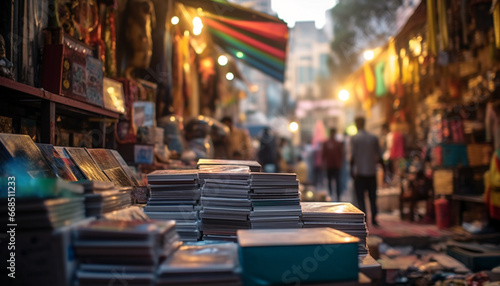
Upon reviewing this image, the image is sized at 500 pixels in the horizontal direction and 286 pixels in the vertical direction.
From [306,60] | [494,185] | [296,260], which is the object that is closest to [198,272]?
[296,260]

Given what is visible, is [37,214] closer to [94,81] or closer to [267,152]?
[94,81]

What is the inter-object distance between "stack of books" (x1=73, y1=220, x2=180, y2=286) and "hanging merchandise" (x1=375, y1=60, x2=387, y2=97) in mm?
11575

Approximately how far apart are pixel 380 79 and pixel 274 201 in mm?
10902

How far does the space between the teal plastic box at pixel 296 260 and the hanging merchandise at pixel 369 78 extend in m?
12.2

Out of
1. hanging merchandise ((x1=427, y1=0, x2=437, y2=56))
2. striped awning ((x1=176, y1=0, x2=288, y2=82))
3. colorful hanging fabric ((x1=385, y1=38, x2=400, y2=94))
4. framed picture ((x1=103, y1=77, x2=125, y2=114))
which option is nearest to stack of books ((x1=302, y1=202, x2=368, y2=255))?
framed picture ((x1=103, y1=77, x2=125, y2=114))

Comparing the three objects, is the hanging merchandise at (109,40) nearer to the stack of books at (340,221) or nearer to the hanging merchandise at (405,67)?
the stack of books at (340,221)

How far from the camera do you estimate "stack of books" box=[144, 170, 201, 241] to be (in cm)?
254

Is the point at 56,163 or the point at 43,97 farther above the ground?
the point at 43,97

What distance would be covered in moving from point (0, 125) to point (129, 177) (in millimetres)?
1007

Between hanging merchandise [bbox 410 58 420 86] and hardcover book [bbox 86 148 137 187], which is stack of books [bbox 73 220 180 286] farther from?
hanging merchandise [bbox 410 58 420 86]

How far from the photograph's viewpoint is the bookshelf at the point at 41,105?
270cm

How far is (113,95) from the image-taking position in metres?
4.30

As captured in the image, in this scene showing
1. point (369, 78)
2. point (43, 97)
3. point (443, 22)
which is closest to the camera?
point (43, 97)

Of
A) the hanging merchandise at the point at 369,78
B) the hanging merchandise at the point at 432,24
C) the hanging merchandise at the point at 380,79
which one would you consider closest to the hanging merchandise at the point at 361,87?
the hanging merchandise at the point at 369,78
